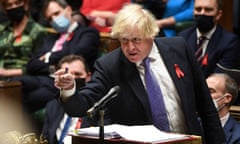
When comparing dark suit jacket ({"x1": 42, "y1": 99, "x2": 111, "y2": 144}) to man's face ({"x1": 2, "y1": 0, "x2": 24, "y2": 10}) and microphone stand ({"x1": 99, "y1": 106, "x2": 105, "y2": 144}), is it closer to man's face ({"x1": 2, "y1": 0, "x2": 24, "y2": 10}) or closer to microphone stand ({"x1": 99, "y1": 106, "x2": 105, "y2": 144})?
man's face ({"x1": 2, "y1": 0, "x2": 24, "y2": 10})

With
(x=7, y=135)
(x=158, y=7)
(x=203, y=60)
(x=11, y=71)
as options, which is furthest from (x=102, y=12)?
(x=7, y=135)

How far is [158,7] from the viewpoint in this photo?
5113mm

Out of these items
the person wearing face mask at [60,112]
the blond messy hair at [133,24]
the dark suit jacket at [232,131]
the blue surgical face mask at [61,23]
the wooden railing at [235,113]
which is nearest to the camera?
the blond messy hair at [133,24]

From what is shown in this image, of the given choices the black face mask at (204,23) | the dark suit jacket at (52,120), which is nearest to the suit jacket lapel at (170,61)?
the dark suit jacket at (52,120)

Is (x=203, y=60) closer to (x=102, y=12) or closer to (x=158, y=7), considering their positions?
(x=158, y=7)

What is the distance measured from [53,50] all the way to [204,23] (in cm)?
145

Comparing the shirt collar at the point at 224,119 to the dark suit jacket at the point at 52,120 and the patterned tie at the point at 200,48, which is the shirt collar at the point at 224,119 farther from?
the dark suit jacket at the point at 52,120

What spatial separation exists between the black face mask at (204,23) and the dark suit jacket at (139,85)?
4.64ft

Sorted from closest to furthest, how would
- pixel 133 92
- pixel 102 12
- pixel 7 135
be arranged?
pixel 7 135 → pixel 133 92 → pixel 102 12

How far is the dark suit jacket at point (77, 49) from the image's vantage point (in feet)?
16.1

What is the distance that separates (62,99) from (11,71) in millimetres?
2559

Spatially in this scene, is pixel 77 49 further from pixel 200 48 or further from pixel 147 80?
pixel 147 80

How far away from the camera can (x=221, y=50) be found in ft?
14.1

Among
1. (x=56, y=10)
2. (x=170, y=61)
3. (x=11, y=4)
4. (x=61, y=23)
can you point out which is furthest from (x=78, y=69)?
(x=11, y=4)
